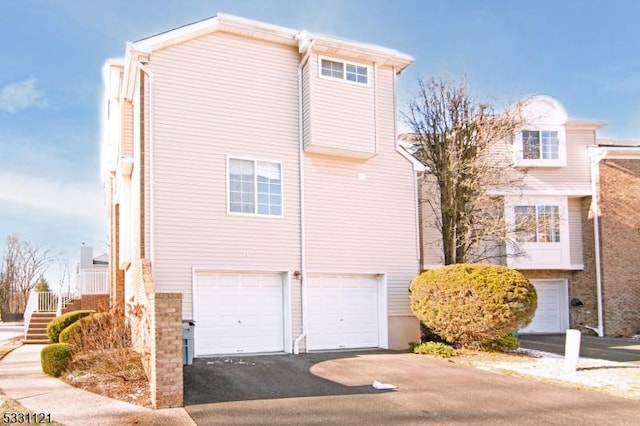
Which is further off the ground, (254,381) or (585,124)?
(585,124)

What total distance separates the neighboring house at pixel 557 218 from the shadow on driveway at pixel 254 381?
10259mm

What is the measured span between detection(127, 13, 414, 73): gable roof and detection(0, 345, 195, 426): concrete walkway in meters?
7.86

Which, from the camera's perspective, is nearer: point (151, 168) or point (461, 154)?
point (151, 168)

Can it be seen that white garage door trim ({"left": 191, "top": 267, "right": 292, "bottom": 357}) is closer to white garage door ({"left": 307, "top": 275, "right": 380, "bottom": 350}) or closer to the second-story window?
white garage door ({"left": 307, "top": 275, "right": 380, "bottom": 350})

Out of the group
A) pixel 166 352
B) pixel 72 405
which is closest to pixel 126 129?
pixel 72 405

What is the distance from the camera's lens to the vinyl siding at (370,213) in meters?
16.2

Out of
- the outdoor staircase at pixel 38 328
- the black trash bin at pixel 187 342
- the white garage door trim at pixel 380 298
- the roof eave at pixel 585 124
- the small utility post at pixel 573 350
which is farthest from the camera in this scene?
the roof eave at pixel 585 124

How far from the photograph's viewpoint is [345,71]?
16.7m

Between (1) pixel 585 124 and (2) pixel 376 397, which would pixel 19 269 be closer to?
(1) pixel 585 124

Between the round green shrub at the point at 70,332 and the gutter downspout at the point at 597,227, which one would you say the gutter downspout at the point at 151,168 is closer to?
the round green shrub at the point at 70,332

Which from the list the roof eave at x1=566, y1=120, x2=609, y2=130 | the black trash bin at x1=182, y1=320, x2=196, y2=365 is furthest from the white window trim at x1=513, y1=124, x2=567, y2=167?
the black trash bin at x1=182, y1=320, x2=196, y2=365

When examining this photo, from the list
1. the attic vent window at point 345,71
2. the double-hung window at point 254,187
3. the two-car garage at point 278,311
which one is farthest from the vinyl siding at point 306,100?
the two-car garage at point 278,311

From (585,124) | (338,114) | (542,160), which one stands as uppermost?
(585,124)

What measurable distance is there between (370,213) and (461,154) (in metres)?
5.19
